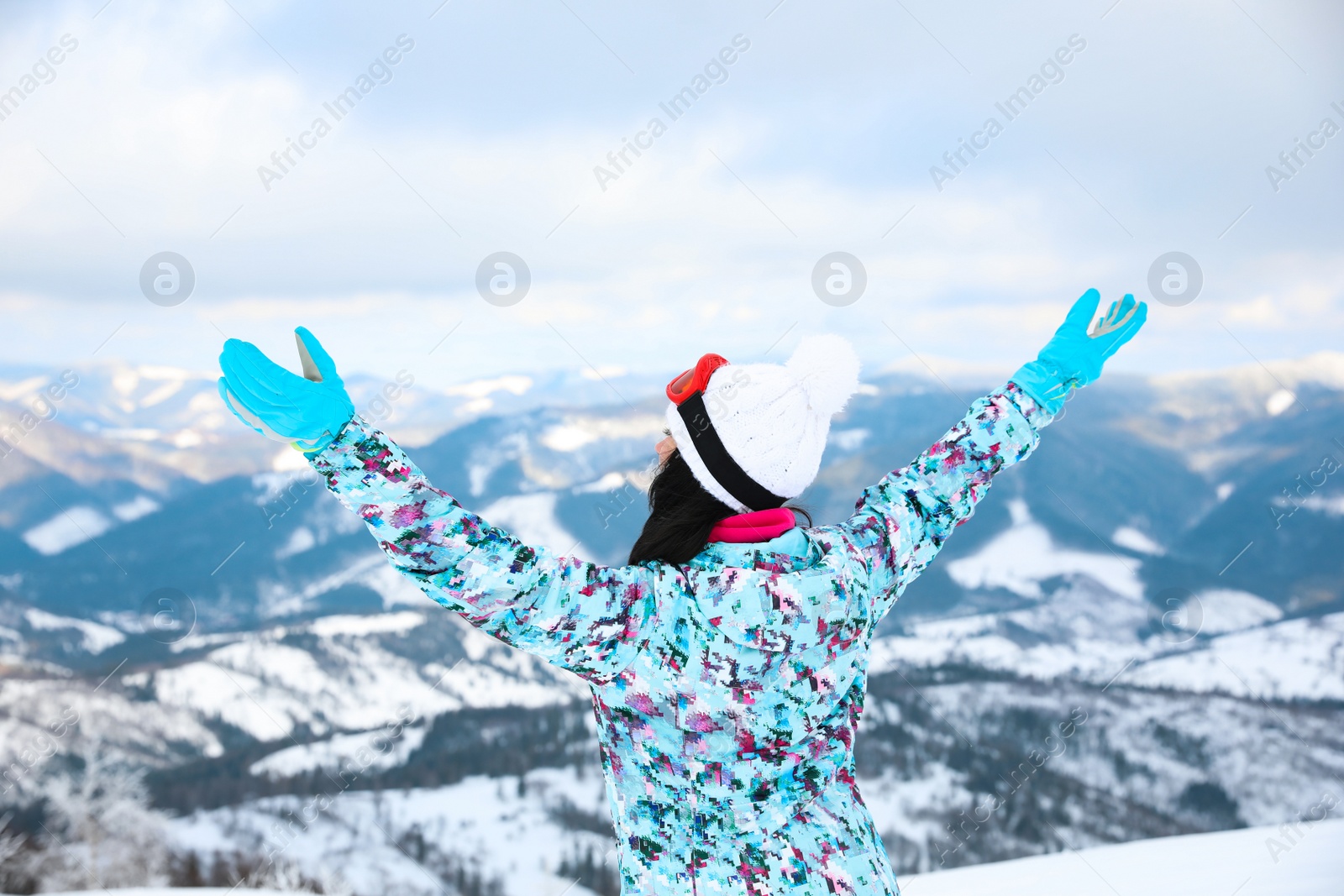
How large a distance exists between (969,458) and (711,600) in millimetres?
974

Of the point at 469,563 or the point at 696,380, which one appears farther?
the point at 696,380

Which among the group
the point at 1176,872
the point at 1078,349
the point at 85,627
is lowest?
the point at 1176,872

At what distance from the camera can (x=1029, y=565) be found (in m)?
157

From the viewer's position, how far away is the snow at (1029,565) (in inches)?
5955

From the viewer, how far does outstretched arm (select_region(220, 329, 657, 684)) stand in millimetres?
1645

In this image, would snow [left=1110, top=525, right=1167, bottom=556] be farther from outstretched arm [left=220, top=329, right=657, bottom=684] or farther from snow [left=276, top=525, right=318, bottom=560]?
outstretched arm [left=220, top=329, right=657, bottom=684]

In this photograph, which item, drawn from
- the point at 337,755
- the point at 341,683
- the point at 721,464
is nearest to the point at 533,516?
the point at 341,683

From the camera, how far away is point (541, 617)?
1710mm

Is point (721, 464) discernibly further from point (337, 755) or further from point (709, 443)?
point (337, 755)

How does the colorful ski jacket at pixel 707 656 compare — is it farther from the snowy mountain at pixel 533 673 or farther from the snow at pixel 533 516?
the snow at pixel 533 516

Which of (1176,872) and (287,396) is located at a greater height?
(287,396)

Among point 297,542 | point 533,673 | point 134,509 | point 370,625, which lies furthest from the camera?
point 134,509

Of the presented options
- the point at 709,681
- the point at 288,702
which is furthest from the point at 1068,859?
the point at 288,702

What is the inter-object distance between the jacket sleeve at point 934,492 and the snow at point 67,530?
213m
